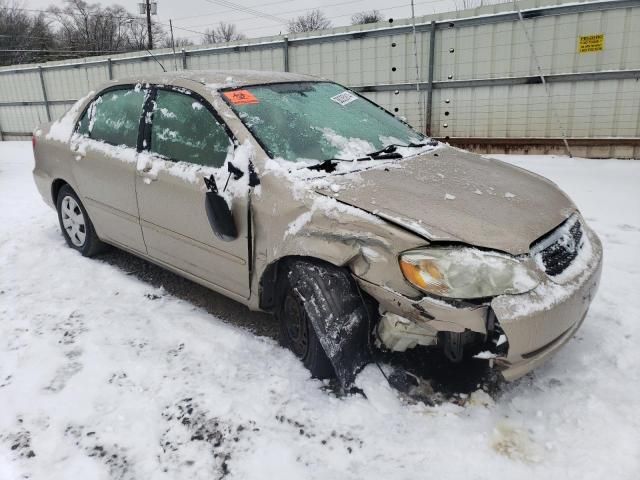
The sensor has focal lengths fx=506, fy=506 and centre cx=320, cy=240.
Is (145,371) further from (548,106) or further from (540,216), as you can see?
(548,106)

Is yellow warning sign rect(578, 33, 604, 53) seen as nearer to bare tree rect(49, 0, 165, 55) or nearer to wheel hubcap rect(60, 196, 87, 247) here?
wheel hubcap rect(60, 196, 87, 247)

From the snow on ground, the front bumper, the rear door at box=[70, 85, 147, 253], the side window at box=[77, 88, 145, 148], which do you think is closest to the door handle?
the rear door at box=[70, 85, 147, 253]

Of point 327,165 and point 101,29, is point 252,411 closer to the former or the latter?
point 327,165

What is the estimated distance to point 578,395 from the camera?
2406 mm

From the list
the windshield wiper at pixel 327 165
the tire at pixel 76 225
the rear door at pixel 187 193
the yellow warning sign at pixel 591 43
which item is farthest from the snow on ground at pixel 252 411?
the yellow warning sign at pixel 591 43

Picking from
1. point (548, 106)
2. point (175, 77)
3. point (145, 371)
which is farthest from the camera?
point (548, 106)

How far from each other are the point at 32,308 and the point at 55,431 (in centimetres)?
144

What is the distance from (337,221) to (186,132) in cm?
134

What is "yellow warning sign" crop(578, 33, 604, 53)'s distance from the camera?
25.0ft

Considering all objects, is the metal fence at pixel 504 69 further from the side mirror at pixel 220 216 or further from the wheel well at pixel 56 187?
the side mirror at pixel 220 216

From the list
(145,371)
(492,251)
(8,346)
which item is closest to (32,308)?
(8,346)

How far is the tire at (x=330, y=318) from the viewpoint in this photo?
2373mm

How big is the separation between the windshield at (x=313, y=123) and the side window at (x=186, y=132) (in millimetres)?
180

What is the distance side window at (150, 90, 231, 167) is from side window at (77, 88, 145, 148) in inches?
10.3
